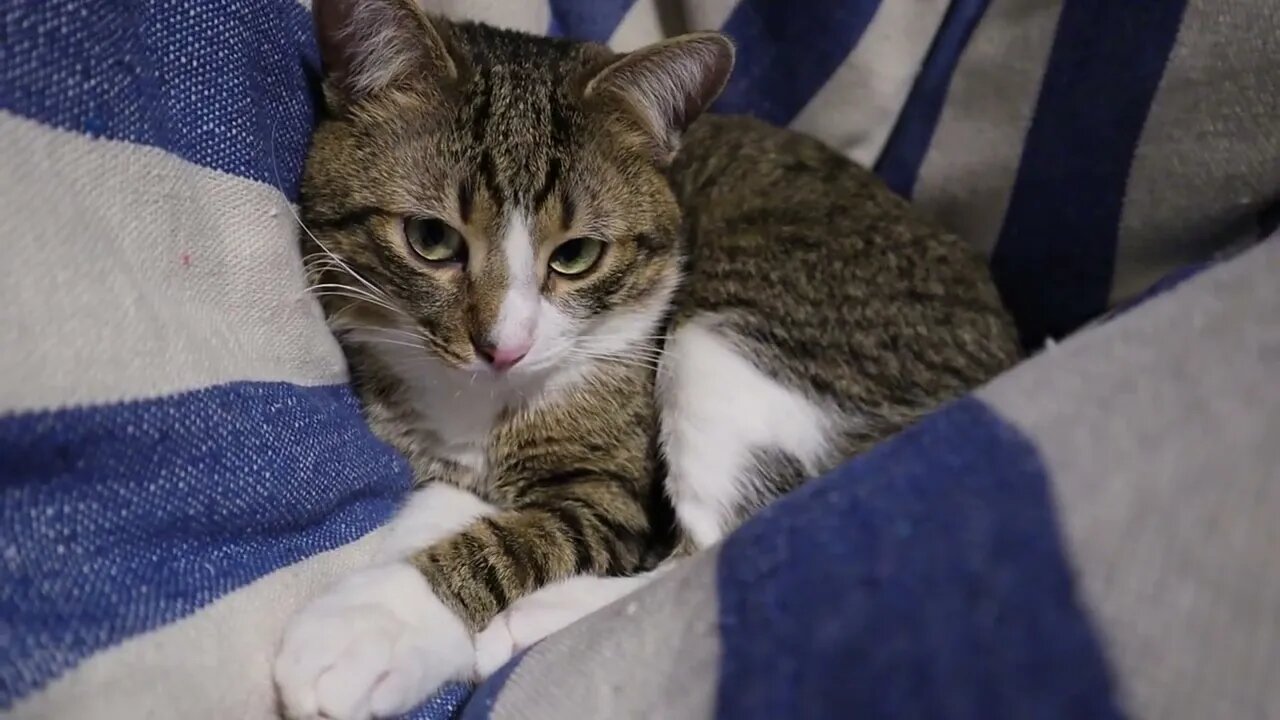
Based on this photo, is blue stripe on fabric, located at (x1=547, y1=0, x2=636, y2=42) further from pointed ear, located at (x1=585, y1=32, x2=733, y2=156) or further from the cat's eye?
the cat's eye

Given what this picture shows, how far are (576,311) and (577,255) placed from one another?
7 centimetres

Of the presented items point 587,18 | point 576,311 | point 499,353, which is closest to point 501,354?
point 499,353

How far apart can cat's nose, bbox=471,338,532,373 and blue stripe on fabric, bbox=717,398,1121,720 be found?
353 millimetres

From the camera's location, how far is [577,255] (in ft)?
3.54

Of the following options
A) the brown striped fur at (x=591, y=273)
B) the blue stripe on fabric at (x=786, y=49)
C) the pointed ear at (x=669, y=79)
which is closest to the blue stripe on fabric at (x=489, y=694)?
the brown striped fur at (x=591, y=273)

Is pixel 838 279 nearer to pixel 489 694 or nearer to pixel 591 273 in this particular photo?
pixel 591 273

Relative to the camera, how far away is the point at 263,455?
820 mm

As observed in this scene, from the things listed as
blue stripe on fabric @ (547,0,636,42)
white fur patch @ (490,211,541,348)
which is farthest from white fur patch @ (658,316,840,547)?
blue stripe on fabric @ (547,0,636,42)

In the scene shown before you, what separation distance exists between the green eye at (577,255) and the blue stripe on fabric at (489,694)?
0.43 metres

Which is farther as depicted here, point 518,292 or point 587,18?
point 587,18

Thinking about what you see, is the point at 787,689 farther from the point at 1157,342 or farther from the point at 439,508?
the point at 439,508

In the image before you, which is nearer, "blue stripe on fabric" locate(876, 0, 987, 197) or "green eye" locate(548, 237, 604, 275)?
"green eye" locate(548, 237, 604, 275)

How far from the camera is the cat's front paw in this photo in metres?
0.78

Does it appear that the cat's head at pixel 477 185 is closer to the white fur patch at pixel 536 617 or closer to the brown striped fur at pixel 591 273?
the brown striped fur at pixel 591 273
